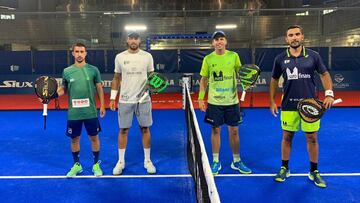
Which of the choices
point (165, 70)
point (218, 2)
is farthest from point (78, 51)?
point (218, 2)

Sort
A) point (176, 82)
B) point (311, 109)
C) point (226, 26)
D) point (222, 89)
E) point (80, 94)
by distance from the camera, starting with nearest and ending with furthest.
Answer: point (311, 109), point (80, 94), point (222, 89), point (176, 82), point (226, 26)

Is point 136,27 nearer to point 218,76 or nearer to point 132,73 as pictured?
Result: point 132,73

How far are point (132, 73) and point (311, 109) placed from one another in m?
2.56

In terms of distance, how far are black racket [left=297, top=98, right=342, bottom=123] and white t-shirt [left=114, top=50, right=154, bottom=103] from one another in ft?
7.51

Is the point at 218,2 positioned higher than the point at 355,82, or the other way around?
the point at 218,2

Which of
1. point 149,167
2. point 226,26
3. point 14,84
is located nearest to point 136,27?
point 226,26

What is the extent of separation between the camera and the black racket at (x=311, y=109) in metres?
4.52

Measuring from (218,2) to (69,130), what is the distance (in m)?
24.4

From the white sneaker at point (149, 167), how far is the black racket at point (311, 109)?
7.59 ft

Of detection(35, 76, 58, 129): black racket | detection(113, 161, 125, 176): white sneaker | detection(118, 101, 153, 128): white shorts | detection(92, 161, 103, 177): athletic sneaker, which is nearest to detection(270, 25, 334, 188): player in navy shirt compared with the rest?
detection(118, 101, 153, 128): white shorts

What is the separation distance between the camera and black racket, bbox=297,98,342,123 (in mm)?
4520

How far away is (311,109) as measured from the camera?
456 cm

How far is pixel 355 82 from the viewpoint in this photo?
16500mm

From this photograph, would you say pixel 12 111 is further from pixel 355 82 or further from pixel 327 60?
pixel 355 82
